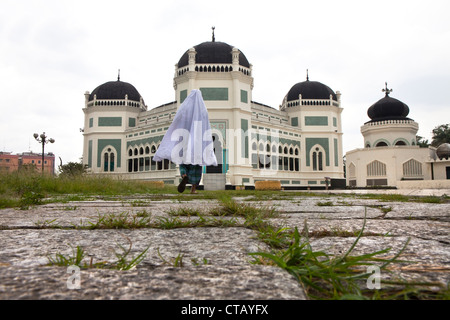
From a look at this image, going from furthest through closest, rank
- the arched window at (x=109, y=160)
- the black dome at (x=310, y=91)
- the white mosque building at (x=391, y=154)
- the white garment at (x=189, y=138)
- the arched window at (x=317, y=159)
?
the black dome at (x=310, y=91) → the white mosque building at (x=391, y=154) → the arched window at (x=317, y=159) → the arched window at (x=109, y=160) → the white garment at (x=189, y=138)

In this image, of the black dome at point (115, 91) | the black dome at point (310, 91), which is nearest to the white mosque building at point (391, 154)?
the black dome at point (310, 91)

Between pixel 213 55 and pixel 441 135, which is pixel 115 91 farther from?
pixel 441 135

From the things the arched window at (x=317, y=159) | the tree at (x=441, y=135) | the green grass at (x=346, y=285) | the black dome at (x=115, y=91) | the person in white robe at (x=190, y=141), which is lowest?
the green grass at (x=346, y=285)

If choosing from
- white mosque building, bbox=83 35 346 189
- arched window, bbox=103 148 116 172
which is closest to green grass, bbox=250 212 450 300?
white mosque building, bbox=83 35 346 189

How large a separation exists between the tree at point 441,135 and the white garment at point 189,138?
5255cm

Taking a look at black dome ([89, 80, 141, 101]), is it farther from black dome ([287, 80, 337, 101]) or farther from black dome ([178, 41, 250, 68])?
black dome ([287, 80, 337, 101])

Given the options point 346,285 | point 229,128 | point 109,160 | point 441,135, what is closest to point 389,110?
point 441,135

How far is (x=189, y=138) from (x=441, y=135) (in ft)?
178

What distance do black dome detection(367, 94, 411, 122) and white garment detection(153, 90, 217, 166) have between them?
122 feet

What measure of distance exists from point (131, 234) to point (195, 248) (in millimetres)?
438

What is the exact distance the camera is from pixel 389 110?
38.8 metres

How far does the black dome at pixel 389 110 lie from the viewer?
3844 centimetres

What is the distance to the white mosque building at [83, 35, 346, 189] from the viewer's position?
25609mm

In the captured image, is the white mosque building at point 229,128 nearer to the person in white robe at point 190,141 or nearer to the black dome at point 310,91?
the black dome at point 310,91
